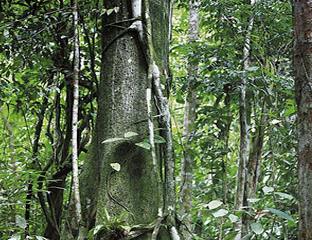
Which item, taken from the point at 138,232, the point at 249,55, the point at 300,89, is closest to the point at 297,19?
the point at 300,89

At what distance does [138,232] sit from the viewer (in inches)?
71.4

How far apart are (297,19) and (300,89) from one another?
0.32 metres

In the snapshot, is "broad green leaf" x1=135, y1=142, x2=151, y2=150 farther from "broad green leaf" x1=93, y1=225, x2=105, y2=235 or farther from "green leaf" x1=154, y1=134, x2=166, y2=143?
"broad green leaf" x1=93, y1=225, x2=105, y2=235

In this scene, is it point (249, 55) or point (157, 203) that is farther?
point (249, 55)

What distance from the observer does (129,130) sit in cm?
205

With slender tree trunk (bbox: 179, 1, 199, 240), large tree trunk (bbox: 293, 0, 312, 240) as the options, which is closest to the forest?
large tree trunk (bbox: 293, 0, 312, 240)

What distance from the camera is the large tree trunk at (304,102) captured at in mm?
1377

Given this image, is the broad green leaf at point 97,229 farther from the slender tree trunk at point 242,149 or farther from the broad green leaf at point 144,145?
the slender tree trunk at point 242,149

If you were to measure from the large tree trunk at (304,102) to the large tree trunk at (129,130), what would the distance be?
0.81 meters

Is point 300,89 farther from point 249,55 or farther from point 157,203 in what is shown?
point 249,55

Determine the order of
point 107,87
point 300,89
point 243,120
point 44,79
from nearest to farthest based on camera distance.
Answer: point 300,89, point 107,87, point 243,120, point 44,79

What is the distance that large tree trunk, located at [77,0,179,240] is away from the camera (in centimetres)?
193

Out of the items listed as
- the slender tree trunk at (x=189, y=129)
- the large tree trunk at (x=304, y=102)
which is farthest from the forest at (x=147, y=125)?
the slender tree trunk at (x=189, y=129)

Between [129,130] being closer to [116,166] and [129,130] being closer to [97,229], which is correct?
[116,166]
